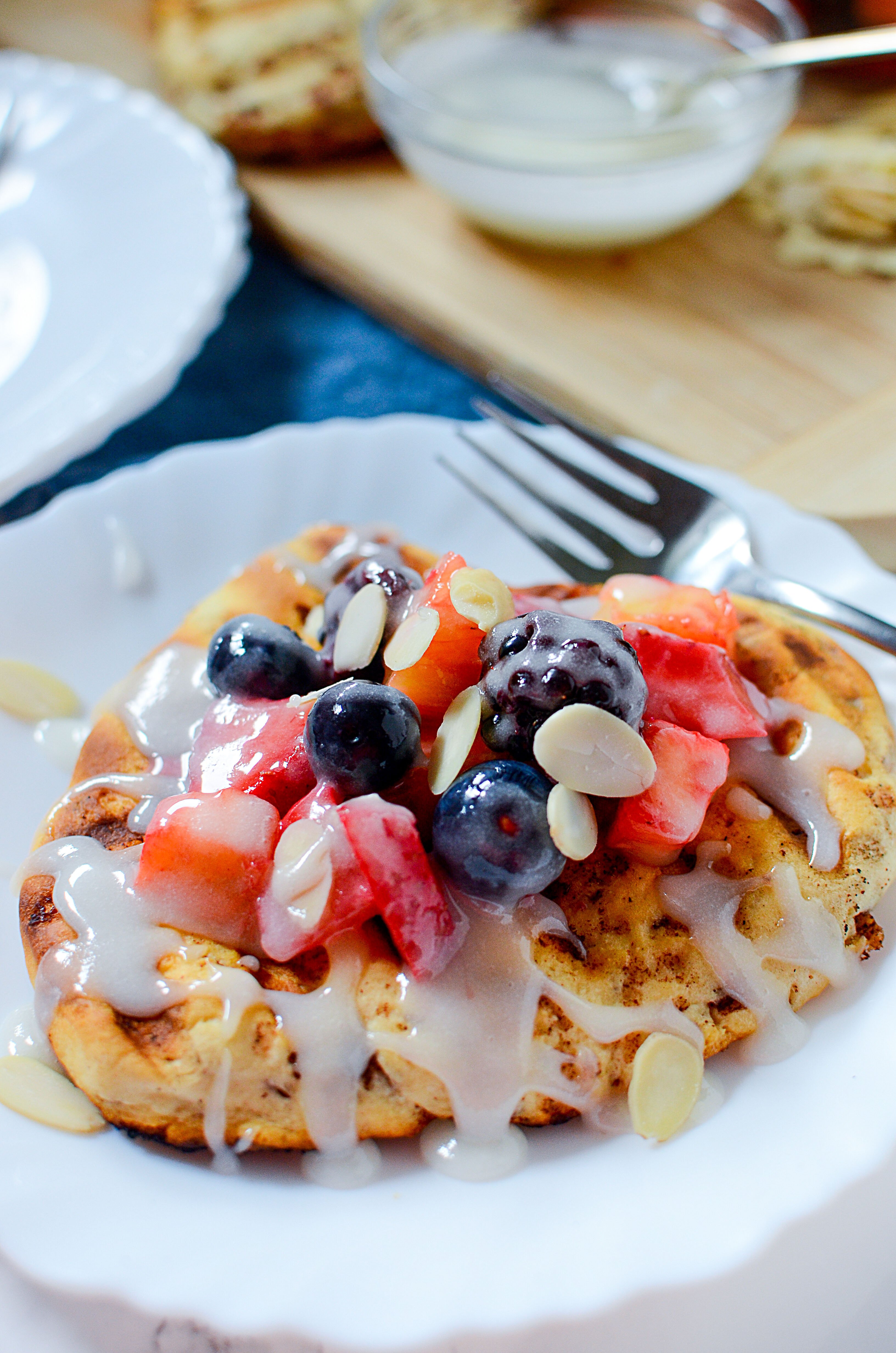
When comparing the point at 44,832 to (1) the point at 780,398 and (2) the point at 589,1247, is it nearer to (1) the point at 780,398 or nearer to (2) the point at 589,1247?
(2) the point at 589,1247

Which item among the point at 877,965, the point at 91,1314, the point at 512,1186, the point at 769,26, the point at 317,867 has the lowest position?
the point at 91,1314

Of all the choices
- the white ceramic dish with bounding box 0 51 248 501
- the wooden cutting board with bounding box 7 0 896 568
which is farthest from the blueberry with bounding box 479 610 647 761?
the white ceramic dish with bounding box 0 51 248 501

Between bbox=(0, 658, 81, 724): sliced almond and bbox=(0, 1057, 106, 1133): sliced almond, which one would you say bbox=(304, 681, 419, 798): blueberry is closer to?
bbox=(0, 1057, 106, 1133): sliced almond

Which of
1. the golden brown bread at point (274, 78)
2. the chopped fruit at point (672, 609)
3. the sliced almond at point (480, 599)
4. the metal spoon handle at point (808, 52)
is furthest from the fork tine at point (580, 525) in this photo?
the golden brown bread at point (274, 78)

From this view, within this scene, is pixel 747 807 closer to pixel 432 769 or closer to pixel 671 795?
pixel 671 795

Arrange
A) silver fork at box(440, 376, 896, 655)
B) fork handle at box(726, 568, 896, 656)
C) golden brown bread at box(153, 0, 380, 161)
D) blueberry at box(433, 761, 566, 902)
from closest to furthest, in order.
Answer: blueberry at box(433, 761, 566, 902), fork handle at box(726, 568, 896, 656), silver fork at box(440, 376, 896, 655), golden brown bread at box(153, 0, 380, 161)

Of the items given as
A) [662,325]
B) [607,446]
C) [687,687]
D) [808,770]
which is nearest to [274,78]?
[662,325]

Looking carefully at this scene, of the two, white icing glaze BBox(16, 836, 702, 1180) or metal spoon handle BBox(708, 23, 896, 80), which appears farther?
metal spoon handle BBox(708, 23, 896, 80)

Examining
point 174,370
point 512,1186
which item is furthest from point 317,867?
point 174,370
